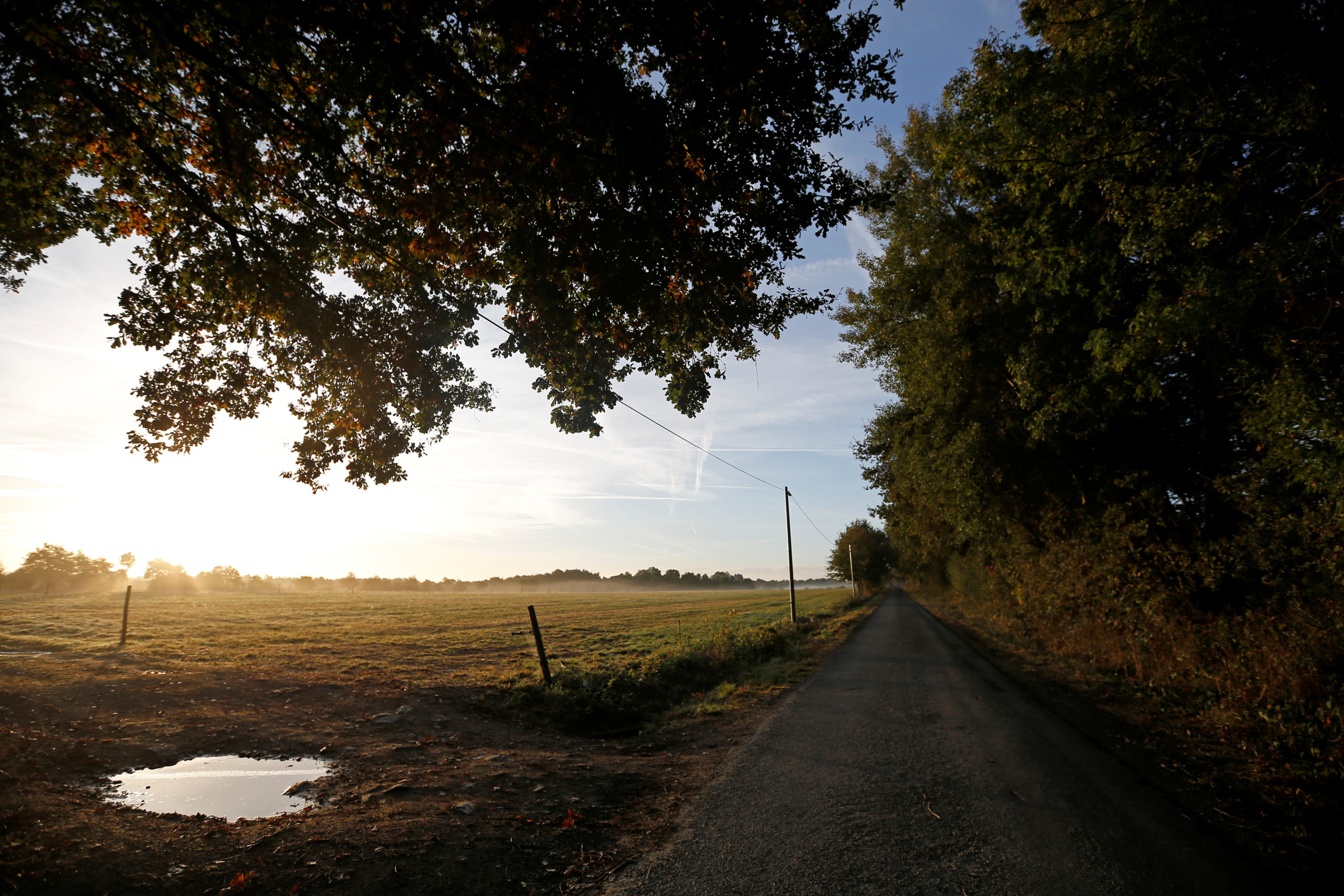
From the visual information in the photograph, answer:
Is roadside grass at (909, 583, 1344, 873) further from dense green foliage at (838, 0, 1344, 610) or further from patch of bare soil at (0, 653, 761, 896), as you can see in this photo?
patch of bare soil at (0, 653, 761, 896)

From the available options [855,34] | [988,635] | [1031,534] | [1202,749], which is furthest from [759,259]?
[988,635]

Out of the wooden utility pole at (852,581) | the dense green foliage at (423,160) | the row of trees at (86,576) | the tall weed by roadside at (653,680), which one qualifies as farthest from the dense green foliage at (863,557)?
the row of trees at (86,576)

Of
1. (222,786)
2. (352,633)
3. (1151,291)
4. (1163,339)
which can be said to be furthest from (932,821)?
(352,633)

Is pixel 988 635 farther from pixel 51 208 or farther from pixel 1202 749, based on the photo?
pixel 51 208

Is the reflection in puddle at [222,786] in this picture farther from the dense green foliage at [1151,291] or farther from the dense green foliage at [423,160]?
the dense green foliage at [1151,291]

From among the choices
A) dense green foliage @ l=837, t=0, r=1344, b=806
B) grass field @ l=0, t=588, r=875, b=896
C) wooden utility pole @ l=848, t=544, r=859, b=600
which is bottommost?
wooden utility pole @ l=848, t=544, r=859, b=600

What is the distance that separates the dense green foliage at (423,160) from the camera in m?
5.15

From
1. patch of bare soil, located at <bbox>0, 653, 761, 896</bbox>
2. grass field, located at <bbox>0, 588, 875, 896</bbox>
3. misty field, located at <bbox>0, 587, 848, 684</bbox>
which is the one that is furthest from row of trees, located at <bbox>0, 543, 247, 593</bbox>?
patch of bare soil, located at <bbox>0, 653, 761, 896</bbox>

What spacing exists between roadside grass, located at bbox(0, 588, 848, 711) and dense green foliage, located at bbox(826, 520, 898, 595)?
853 inches

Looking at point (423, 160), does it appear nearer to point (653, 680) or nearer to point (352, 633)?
point (653, 680)

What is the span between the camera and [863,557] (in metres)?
65.5

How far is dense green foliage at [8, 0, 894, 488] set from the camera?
16.9 feet

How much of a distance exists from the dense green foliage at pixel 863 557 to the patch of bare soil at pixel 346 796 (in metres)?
55.2

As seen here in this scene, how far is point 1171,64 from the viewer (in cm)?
703
